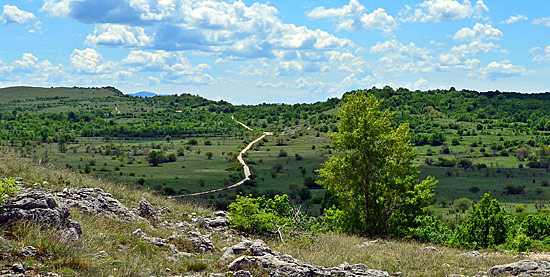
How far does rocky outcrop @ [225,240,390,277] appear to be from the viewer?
1041 cm

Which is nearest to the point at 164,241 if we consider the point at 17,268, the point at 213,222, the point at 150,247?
the point at 150,247

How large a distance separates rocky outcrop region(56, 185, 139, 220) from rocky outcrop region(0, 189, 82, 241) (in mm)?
2855

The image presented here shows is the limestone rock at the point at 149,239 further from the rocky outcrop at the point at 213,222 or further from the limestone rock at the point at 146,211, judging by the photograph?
the rocky outcrop at the point at 213,222

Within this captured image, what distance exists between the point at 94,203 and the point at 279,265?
22.5ft

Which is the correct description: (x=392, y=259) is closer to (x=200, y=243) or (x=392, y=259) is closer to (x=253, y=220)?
(x=253, y=220)

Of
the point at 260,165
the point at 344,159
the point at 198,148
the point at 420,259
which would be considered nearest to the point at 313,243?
the point at 420,259

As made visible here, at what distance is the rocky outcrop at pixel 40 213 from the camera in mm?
10055

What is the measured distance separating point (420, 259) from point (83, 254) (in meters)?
9.55

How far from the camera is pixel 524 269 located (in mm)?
12219

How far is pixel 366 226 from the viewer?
80.8ft

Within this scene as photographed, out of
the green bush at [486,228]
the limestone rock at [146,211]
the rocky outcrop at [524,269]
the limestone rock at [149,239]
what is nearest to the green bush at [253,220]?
the limestone rock at [146,211]

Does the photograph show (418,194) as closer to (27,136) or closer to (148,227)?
(148,227)

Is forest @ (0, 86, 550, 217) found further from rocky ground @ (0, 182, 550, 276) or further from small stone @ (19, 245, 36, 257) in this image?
small stone @ (19, 245, 36, 257)

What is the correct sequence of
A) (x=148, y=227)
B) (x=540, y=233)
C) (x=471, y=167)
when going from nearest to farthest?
1. (x=148, y=227)
2. (x=540, y=233)
3. (x=471, y=167)
